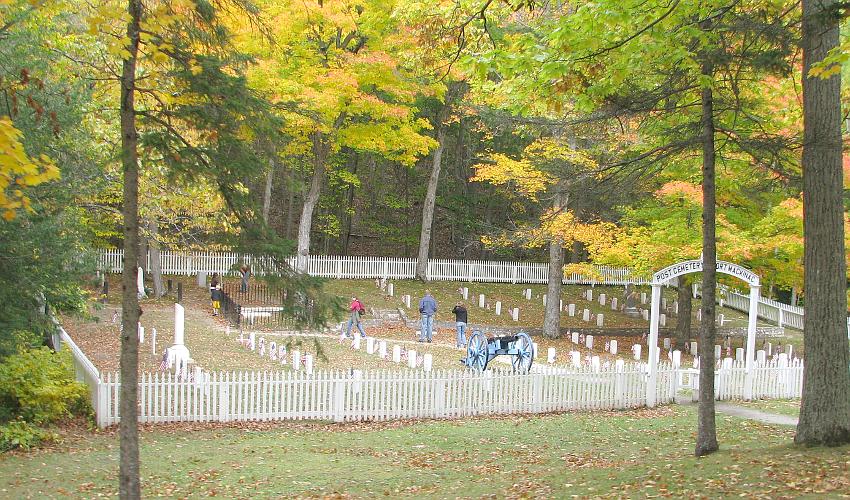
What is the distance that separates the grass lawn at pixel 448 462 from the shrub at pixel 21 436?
28 cm

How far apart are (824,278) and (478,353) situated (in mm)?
9321

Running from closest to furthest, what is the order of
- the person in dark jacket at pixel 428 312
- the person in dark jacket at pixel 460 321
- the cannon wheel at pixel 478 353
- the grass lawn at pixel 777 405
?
1. the grass lawn at pixel 777 405
2. the cannon wheel at pixel 478 353
3. the person in dark jacket at pixel 460 321
4. the person in dark jacket at pixel 428 312

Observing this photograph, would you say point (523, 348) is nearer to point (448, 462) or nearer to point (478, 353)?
point (478, 353)

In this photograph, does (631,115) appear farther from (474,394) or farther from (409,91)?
(409,91)

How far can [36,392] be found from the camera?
41.6 feet

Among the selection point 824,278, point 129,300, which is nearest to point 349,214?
point 824,278

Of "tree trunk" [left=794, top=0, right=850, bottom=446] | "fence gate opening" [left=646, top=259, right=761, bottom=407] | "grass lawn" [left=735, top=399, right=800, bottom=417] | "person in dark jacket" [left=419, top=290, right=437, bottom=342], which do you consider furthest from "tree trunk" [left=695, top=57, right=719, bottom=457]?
"person in dark jacket" [left=419, top=290, right=437, bottom=342]

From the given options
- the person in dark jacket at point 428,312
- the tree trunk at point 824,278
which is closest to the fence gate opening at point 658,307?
the tree trunk at point 824,278

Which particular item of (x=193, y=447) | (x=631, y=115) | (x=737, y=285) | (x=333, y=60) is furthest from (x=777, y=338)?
(x=193, y=447)

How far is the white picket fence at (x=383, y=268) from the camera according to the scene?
33.7 m

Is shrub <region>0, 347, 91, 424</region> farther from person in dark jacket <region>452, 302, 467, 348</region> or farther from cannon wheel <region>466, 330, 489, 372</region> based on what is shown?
person in dark jacket <region>452, 302, 467, 348</region>

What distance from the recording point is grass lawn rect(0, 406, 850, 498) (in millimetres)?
8867

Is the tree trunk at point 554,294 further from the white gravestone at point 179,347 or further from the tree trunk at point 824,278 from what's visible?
the tree trunk at point 824,278

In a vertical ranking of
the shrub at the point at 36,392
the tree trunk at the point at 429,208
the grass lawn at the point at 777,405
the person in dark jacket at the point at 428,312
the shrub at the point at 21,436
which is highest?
the tree trunk at the point at 429,208
